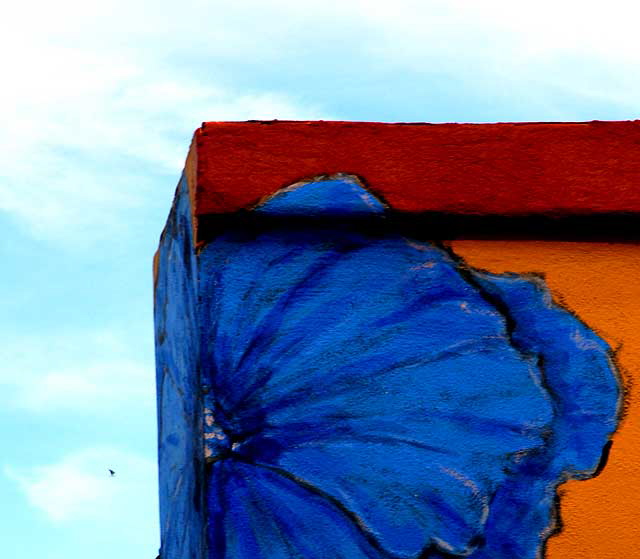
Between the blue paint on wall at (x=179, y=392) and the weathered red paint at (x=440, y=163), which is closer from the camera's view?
the weathered red paint at (x=440, y=163)

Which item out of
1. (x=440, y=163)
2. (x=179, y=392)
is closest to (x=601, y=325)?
(x=440, y=163)

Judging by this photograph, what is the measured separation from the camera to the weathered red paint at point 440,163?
269 cm

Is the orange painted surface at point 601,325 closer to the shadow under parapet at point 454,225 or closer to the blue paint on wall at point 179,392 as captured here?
the shadow under parapet at point 454,225

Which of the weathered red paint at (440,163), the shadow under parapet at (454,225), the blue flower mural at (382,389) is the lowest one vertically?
the blue flower mural at (382,389)

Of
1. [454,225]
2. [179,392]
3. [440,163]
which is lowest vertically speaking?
[179,392]

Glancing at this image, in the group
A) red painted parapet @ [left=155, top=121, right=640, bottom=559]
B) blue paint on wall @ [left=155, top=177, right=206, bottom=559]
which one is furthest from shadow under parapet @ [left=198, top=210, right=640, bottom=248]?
blue paint on wall @ [left=155, top=177, right=206, bottom=559]

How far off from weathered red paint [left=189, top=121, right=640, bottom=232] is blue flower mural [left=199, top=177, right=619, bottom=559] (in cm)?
6

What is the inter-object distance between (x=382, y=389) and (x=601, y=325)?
0.53 metres

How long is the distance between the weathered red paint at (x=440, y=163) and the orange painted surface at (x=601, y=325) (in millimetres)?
99

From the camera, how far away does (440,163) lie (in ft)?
8.97

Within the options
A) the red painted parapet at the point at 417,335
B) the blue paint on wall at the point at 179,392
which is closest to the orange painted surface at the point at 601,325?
the red painted parapet at the point at 417,335

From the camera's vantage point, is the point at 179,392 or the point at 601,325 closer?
the point at 601,325

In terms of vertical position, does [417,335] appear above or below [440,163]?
below

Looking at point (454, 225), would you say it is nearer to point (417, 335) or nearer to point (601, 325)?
point (417, 335)
